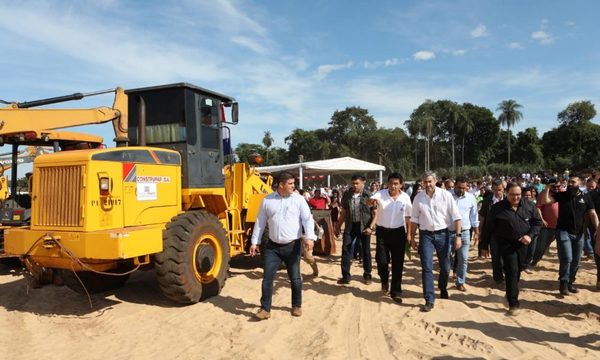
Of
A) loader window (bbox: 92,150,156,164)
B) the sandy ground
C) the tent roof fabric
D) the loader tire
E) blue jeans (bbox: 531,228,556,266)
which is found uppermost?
the tent roof fabric

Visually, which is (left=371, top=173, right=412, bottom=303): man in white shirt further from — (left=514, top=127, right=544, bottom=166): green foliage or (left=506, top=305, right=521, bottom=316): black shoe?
(left=514, top=127, right=544, bottom=166): green foliage

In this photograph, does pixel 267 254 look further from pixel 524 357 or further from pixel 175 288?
pixel 524 357

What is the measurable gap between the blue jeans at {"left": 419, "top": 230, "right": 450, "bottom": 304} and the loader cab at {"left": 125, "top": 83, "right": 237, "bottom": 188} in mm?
3234

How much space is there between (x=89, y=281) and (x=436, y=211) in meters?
4.73

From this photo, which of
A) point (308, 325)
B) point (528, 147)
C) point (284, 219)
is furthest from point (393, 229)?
point (528, 147)

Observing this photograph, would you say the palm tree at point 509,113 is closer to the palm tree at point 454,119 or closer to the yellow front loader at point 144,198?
the palm tree at point 454,119

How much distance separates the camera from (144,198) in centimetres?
564

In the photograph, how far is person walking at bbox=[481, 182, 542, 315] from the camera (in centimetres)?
532

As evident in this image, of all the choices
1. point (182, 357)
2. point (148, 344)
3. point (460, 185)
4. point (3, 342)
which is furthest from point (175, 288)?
point (460, 185)

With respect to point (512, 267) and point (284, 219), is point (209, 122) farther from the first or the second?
point (512, 267)

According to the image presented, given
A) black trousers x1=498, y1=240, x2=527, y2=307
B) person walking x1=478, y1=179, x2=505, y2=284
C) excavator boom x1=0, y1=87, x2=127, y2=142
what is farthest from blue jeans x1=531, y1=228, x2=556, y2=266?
excavator boom x1=0, y1=87, x2=127, y2=142

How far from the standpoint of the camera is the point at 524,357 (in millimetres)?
3975

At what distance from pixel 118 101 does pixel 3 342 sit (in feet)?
12.1

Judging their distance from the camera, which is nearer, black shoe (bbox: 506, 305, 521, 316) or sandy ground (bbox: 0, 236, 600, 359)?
sandy ground (bbox: 0, 236, 600, 359)
